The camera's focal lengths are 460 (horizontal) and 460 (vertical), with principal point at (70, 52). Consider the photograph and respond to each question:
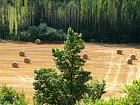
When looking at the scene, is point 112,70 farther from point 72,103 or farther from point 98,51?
point 72,103

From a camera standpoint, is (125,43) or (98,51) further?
(125,43)

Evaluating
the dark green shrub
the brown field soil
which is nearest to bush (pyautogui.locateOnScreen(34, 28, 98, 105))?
the dark green shrub

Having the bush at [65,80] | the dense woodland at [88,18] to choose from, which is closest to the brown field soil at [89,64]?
the dense woodland at [88,18]

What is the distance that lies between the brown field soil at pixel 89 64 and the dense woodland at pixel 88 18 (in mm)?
5218

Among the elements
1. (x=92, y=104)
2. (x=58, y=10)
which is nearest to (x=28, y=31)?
(x=58, y=10)

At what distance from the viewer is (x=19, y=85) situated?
56.1m

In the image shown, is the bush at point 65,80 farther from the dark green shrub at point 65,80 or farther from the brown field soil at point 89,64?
the brown field soil at point 89,64

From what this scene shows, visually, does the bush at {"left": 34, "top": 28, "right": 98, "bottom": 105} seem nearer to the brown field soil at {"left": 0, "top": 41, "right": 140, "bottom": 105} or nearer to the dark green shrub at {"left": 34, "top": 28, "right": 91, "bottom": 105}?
the dark green shrub at {"left": 34, "top": 28, "right": 91, "bottom": 105}

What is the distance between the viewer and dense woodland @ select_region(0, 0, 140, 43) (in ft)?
285

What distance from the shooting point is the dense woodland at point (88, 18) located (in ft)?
285

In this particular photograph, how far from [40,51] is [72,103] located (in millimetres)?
47701

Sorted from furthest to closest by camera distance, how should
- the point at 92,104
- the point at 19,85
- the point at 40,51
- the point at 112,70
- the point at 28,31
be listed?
the point at 28,31 < the point at 40,51 < the point at 112,70 < the point at 19,85 < the point at 92,104

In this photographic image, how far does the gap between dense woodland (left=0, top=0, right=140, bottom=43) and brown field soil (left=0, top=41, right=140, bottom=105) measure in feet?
17.1

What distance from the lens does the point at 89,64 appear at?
68.2 m
